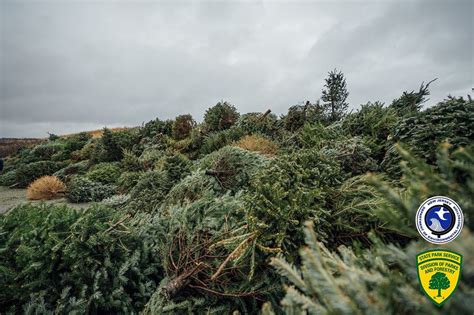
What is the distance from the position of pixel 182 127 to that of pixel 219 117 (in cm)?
177

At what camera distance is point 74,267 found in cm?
254

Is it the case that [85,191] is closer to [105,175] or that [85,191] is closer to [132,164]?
[105,175]

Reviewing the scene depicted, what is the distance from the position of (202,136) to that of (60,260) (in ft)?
24.9

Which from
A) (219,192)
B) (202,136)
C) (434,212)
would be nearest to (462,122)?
(434,212)

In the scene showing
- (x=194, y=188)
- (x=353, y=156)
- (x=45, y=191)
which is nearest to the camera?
(x=353, y=156)

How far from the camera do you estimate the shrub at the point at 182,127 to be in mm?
11188

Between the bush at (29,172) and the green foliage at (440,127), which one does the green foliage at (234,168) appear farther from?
the bush at (29,172)

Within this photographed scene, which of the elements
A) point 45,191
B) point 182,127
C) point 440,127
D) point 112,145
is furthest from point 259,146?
point 112,145

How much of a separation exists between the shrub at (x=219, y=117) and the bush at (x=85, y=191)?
16.1 feet

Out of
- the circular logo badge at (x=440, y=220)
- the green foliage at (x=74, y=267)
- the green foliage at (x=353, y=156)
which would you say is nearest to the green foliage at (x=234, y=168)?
the green foliage at (x=353, y=156)

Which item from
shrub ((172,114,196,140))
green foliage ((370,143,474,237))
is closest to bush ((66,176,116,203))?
shrub ((172,114,196,140))

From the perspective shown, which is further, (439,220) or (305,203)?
(305,203)

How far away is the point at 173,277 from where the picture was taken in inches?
103

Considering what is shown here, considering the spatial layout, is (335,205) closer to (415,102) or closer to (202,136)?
(415,102)
